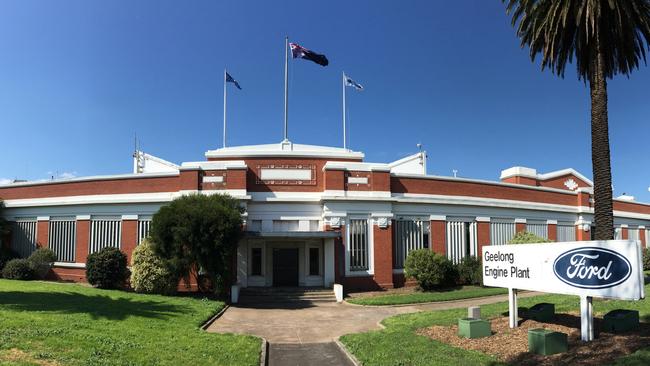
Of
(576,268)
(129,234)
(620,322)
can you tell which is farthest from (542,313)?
(129,234)

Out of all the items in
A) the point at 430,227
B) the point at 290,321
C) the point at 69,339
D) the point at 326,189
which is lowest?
the point at 290,321

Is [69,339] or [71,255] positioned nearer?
[69,339]

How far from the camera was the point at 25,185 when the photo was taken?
1123 inches

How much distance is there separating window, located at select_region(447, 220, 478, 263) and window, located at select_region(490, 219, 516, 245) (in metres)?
1.61

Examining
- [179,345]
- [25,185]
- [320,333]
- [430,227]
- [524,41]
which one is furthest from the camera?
[25,185]

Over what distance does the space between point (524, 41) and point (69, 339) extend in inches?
745

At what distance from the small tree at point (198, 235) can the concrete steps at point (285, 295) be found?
1.75 metres

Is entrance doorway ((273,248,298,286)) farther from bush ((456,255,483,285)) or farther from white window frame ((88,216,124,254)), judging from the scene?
bush ((456,255,483,285))

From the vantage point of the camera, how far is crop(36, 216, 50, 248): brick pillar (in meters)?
26.9

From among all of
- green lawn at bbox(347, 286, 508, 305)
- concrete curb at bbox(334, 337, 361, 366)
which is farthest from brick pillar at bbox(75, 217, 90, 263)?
concrete curb at bbox(334, 337, 361, 366)

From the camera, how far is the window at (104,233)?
81.6 ft

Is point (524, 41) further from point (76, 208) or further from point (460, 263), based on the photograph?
point (76, 208)

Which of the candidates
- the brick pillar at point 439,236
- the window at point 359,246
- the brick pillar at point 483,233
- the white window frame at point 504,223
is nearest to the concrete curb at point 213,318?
the window at point 359,246

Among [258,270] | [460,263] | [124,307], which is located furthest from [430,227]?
[124,307]
